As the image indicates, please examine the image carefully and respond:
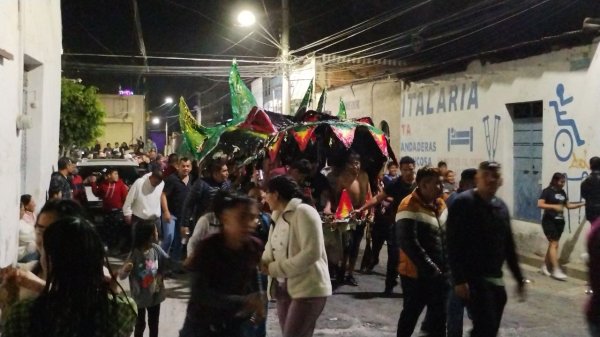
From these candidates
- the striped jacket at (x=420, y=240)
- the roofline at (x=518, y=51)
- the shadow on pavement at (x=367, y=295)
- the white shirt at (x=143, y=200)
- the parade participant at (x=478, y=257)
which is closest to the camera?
the parade participant at (x=478, y=257)

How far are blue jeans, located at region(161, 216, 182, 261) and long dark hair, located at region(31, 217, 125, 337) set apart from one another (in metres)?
7.30

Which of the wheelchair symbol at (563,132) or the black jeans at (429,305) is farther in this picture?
the wheelchair symbol at (563,132)

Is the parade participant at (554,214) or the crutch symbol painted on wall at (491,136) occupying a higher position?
the crutch symbol painted on wall at (491,136)

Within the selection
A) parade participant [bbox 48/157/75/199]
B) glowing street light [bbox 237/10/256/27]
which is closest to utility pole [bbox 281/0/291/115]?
glowing street light [bbox 237/10/256/27]

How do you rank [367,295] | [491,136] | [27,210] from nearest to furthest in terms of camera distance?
1. [27,210]
2. [367,295]
3. [491,136]

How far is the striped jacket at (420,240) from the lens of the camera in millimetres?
5680

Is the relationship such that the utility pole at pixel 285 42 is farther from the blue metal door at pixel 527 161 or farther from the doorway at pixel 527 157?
the blue metal door at pixel 527 161

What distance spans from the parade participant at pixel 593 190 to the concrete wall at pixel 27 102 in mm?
8074

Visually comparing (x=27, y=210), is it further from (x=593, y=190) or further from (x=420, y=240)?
(x=593, y=190)

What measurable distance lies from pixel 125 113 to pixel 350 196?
140ft

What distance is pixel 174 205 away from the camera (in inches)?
410

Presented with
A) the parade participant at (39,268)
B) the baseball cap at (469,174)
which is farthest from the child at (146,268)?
the baseball cap at (469,174)

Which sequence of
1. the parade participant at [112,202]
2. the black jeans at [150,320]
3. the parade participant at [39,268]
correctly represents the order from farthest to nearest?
the parade participant at [112,202]
the black jeans at [150,320]
the parade participant at [39,268]

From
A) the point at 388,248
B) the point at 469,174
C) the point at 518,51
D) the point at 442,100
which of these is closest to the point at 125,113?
the point at 442,100
